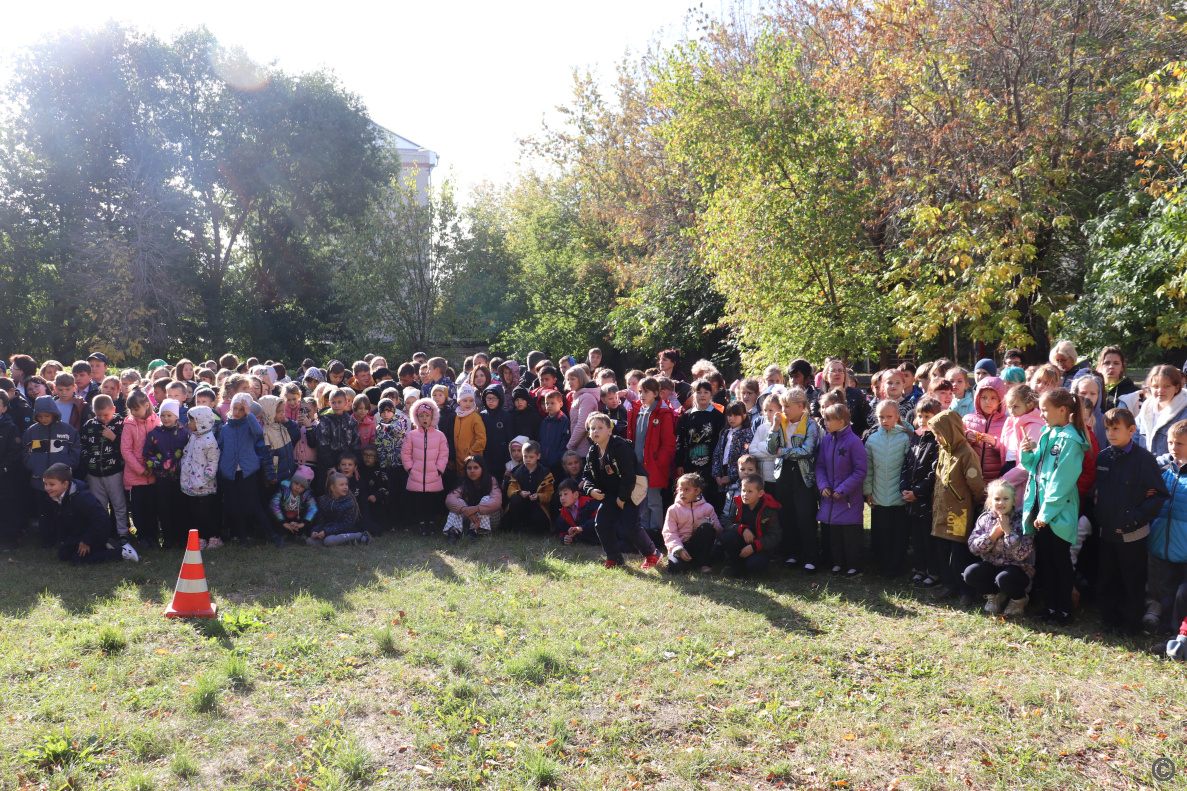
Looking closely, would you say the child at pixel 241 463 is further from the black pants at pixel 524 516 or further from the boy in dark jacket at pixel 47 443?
the black pants at pixel 524 516

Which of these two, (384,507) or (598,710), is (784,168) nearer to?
(384,507)

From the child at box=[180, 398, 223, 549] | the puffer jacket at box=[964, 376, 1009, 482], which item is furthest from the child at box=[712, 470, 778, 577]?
the child at box=[180, 398, 223, 549]

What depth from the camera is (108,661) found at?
5105mm

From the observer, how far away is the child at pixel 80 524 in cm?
732

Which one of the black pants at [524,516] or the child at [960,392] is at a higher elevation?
the child at [960,392]

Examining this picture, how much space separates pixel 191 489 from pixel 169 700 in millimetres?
3868

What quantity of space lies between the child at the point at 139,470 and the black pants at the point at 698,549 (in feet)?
18.0

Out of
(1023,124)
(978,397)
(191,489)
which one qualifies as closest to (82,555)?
(191,489)

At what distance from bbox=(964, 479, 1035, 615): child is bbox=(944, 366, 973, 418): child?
4.83ft

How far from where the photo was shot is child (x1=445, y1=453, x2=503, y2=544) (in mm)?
8742

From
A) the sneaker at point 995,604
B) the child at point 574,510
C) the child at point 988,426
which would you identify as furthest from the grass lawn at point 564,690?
the child at point 574,510

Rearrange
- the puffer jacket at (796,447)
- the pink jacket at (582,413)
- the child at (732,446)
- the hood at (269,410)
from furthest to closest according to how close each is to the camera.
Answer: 1. the pink jacket at (582,413)
2. the hood at (269,410)
3. the child at (732,446)
4. the puffer jacket at (796,447)

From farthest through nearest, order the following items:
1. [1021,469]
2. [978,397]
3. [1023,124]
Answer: [1023,124]
[978,397]
[1021,469]

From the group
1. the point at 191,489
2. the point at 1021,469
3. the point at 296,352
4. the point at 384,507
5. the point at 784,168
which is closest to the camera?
the point at 1021,469
